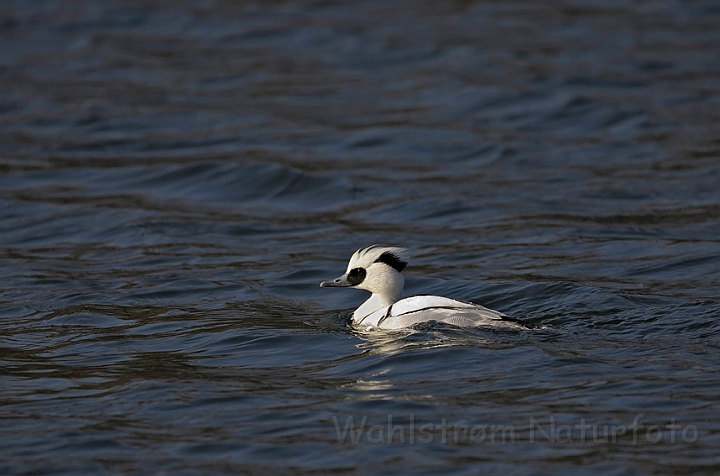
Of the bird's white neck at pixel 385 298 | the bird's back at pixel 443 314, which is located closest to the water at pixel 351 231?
the bird's back at pixel 443 314

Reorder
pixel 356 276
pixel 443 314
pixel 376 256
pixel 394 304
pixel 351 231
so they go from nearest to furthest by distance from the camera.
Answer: pixel 443 314 < pixel 394 304 < pixel 376 256 < pixel 356 276 < pixel 351 231

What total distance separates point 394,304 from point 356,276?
687 mm

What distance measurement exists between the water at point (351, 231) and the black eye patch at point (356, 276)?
463 millimetres

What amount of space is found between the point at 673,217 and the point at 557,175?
2.56 metres

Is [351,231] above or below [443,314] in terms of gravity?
below

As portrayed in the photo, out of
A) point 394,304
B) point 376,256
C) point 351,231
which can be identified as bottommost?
point 351,231

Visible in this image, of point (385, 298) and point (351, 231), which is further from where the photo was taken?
point (351, 231)

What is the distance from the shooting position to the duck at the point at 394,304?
9.54 m

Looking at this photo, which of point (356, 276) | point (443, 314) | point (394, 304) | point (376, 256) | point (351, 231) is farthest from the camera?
point (351, 231)

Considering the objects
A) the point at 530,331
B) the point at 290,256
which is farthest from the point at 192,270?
the point at 530,331

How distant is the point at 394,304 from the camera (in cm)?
1013

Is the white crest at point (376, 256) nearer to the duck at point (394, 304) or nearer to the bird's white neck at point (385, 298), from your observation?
the duck at point (394, 304)

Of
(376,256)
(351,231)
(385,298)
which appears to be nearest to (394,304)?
(385,298)

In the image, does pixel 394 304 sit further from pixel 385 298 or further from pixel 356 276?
pixel 356 276
